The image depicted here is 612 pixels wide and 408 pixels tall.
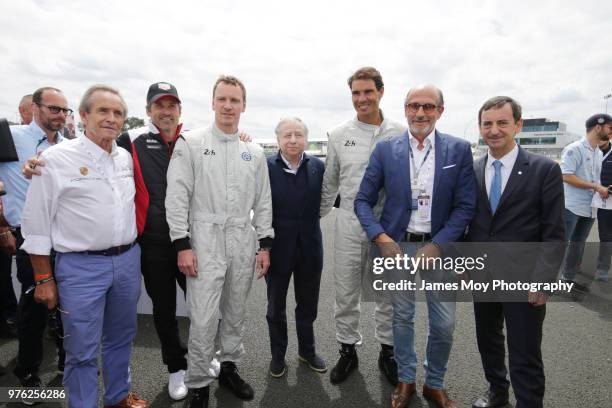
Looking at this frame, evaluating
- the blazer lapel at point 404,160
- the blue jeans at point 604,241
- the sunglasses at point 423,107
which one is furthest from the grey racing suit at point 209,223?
the blue jeans at point 604,241

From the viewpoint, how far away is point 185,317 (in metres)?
3.69

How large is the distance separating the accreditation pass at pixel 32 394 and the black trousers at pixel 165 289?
2.32ft

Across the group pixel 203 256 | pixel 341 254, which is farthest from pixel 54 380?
pixel 341 254

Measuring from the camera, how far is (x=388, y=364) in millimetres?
2732

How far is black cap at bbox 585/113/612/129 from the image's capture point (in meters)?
4.35

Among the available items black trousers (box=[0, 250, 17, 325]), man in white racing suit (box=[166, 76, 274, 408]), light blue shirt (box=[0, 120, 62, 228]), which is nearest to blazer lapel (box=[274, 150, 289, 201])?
man in white racing suit (box=[166, 76, 274, 408])

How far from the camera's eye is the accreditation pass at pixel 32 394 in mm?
2338

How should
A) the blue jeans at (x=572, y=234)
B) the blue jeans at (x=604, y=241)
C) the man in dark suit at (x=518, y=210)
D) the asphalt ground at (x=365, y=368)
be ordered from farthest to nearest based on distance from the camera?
the blue jeans at (x=572, y=234) < the blue jeans at (x=604, y=241) < the asphalt ground at (x=365, y=368) < the man in dark suit at (x=518, y=210)

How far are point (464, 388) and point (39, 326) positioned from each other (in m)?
3.20

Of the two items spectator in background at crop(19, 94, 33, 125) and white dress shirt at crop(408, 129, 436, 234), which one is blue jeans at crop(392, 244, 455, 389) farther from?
spectator in background at crop(19, 94, 33, 125)

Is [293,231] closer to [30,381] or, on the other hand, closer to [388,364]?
[388,364]

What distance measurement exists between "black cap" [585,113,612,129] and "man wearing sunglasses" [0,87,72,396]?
19.3 feet

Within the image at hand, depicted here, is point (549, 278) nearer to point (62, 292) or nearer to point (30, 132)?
point (62, 292)

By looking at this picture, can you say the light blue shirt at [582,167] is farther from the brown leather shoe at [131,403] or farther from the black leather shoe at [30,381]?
the black leather shoe at [30,381]
